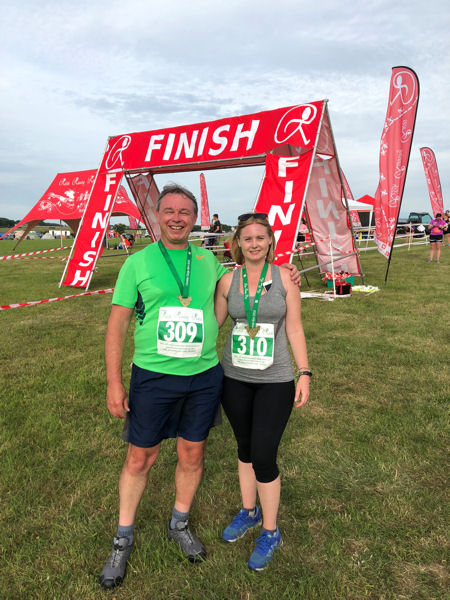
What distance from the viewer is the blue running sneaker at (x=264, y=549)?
2.05m

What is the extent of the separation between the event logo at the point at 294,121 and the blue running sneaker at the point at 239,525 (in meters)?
6.95

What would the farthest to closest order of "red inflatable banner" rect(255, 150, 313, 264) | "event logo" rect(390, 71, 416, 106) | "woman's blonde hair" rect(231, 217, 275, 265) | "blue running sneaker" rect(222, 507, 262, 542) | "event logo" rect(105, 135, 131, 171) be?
"event logo" rect(105, 135, 131, 171) < "event logo" rect(390, 71, 416, 106) < "red inflatable banner" rect(255, 150, 313, 264) < "blue running sneaker" rect(222, 507, 262, 542) < "woman's blonde hair" rect(231, 217, 275, 265)

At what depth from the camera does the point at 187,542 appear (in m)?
2.19

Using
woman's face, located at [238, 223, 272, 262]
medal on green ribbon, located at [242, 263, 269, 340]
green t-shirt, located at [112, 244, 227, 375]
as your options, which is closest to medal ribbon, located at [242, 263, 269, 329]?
medal on green ribbon, located at [242, 263, 269, 340]

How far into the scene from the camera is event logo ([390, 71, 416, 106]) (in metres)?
8.07

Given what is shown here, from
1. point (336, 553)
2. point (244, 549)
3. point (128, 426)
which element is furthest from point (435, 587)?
point (128, 426)

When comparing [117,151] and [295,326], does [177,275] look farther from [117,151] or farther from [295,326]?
[117,151]

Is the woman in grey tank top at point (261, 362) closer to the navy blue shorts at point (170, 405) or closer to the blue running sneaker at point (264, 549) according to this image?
the blue running sneaker at point (264, 549)

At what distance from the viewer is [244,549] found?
2205 mm

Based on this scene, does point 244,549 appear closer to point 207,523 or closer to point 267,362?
point 207,523

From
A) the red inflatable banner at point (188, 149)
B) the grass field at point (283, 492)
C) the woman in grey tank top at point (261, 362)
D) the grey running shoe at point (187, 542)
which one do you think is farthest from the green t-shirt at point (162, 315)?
the red inflatable banner at point (188, 149)

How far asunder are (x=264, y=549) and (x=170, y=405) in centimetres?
97

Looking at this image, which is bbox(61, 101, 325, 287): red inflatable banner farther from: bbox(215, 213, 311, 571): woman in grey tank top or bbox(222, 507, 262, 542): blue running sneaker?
bbox(222, 507, 262, 542): blue running sneaker

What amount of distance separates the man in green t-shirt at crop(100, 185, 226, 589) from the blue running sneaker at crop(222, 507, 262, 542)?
203 mm
